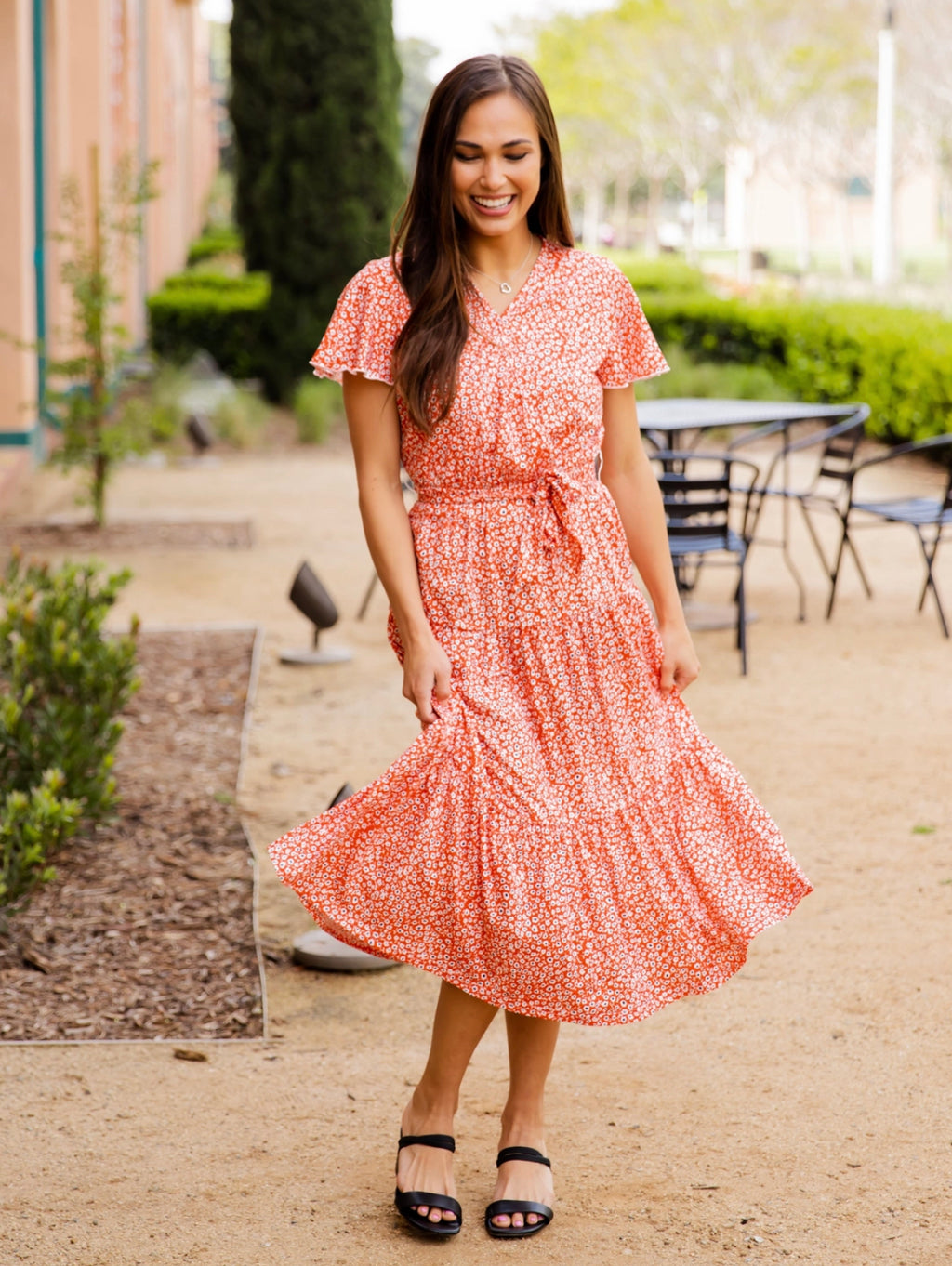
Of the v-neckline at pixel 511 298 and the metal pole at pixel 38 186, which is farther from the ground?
the metal pole at pixel 38 186

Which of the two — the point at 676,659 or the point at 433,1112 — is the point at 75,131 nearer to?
the point at 676,659

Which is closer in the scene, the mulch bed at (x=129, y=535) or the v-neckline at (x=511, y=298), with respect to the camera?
the v-neckline at (x=511, y=298)

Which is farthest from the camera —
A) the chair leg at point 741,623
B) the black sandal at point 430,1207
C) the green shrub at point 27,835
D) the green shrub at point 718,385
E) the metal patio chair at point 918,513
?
the green shrub at point 718,385

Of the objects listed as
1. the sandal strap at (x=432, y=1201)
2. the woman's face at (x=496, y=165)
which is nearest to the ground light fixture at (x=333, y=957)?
the sandal strap at (x=432, y=1201)

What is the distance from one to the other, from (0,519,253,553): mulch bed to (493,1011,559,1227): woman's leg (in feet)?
22.7

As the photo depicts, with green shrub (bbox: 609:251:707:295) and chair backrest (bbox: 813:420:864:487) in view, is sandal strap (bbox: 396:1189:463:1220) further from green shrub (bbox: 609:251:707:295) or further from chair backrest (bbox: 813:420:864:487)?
green shrub (bbox: 609:251:707:295)

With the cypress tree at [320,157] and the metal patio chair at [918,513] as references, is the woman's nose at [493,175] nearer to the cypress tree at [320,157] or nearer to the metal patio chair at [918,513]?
the metal patio chair at [918,513]

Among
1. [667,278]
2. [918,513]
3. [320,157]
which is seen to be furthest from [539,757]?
[667,278]

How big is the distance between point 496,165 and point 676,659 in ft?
2.75

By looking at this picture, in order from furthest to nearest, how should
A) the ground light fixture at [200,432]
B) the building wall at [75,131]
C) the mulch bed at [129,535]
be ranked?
the ground light fixture at [200,432], the building wall at [75,131], the mulch bed at [129,535]

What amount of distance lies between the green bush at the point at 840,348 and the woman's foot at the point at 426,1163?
9758mm

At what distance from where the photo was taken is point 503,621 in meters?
2.47

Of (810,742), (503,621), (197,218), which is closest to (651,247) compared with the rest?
(197,218)

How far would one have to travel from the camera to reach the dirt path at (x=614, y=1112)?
8.22ft
